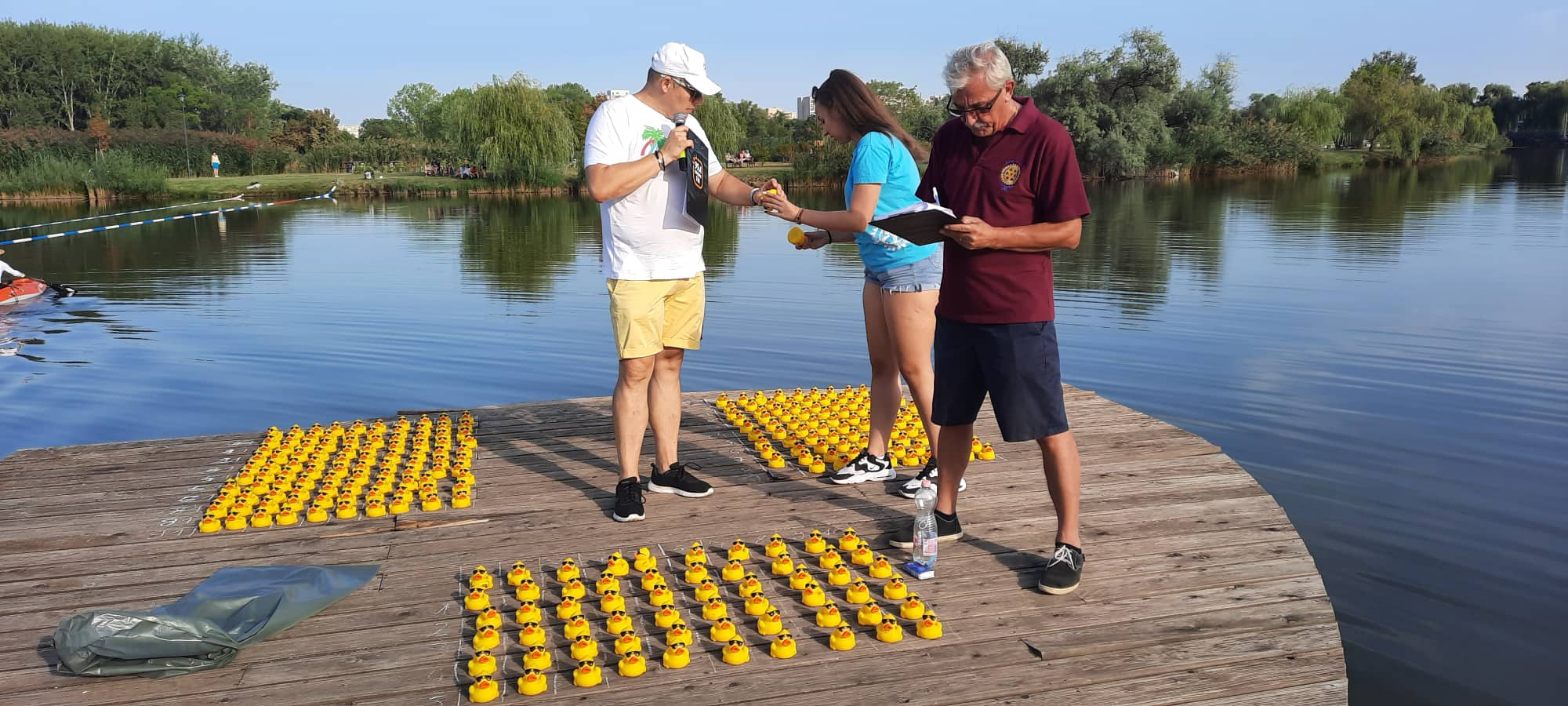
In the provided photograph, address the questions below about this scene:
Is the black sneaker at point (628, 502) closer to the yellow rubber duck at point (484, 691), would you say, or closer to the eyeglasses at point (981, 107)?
the yellow rubber duck at point (484, 691)

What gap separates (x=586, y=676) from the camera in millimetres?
3084

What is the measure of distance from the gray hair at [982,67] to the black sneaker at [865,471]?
210 centimetres

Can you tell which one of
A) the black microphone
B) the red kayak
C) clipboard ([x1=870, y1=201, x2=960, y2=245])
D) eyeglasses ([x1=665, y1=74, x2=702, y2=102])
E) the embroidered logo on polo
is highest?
eyeglasses ([x1=665, y1=74, x2=702, y2=102])

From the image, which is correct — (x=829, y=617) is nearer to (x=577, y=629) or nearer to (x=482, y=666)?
(x=577, y=629)

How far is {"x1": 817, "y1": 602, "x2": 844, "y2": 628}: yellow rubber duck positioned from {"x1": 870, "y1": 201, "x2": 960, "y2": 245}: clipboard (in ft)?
4.52

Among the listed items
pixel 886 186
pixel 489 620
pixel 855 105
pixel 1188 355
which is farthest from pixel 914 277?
pixel 1188 355

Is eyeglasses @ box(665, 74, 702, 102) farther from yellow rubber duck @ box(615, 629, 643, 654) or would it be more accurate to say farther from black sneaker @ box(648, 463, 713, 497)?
yellow rubber duck @ box(615, 629, 643, 654)

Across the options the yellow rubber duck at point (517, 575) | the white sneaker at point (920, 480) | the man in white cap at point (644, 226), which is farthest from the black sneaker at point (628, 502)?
the white sneaker at point (920, 480)

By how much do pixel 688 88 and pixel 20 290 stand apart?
15.5 meters

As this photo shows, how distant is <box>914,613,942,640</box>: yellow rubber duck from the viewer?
3361mm

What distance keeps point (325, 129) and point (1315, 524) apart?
88.0 m

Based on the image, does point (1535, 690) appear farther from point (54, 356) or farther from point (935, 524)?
point (54, 356)

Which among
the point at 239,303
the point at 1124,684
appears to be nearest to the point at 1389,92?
the point at 239,303

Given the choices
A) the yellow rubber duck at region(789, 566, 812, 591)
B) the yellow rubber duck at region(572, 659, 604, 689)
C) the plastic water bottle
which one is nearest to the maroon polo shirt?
the plastic water bottle
